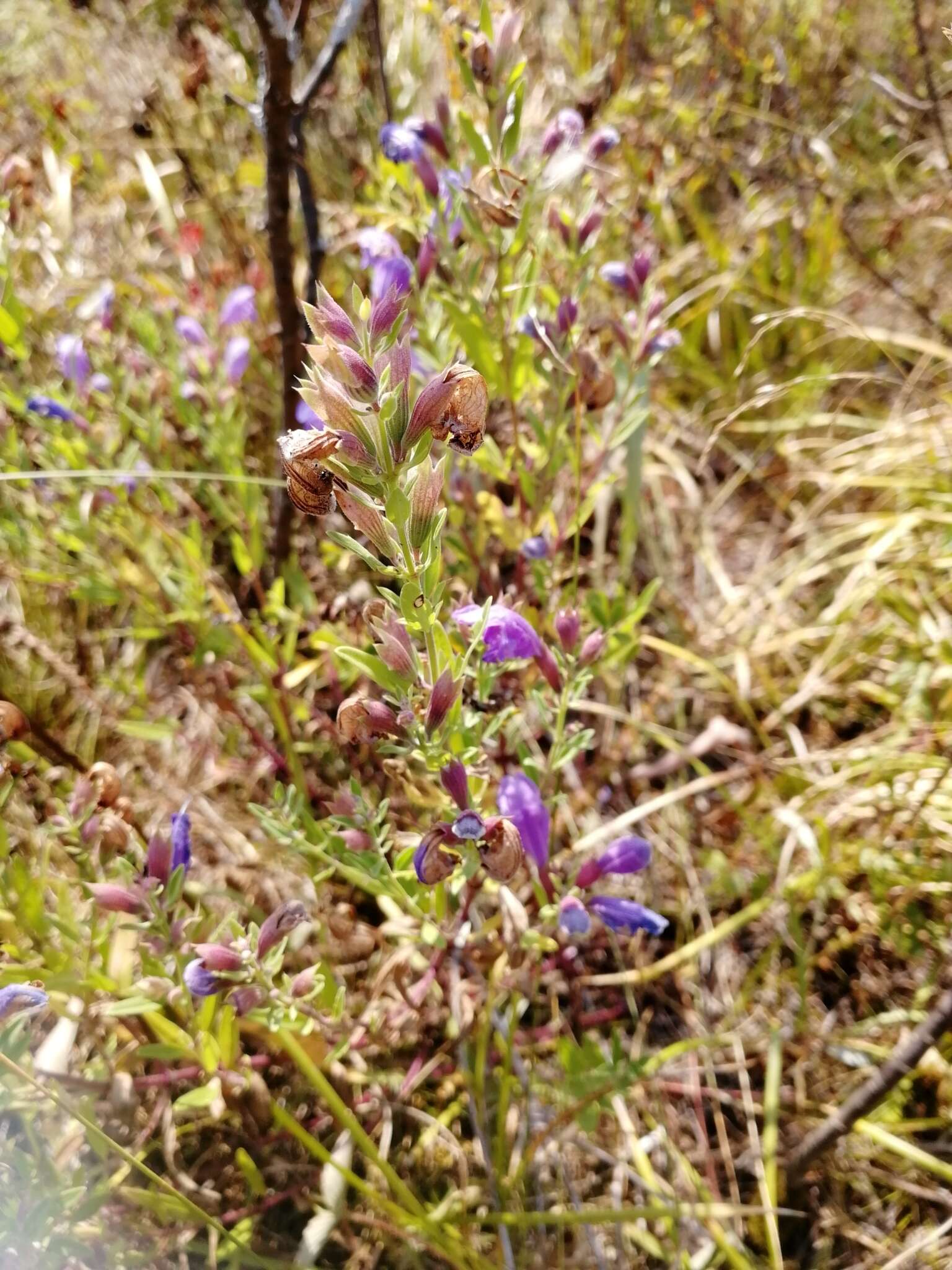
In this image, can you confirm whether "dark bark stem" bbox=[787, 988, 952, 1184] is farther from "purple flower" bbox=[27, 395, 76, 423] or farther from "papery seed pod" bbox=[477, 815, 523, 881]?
"purple flower" bbox=[27, 395, 76, 423]

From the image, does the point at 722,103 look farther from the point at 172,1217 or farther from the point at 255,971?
the point at 172,1217

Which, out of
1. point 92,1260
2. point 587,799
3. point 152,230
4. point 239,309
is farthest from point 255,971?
point 152,230

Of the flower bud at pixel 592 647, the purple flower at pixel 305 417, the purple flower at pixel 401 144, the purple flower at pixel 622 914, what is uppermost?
the purple flower at pixel 401 144

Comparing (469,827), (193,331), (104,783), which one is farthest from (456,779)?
(193,331)

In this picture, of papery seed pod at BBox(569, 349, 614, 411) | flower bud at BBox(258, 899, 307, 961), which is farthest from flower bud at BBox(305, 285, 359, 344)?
Answer: flower bud at BBox(258, 899, 307, 961)

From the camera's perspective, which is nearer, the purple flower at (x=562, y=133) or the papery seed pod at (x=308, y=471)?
the papery seed pod at (x=308, y=471)

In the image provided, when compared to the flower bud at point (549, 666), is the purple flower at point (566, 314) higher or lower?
higher

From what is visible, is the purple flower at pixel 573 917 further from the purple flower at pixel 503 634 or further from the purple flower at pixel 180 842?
the purple flower at pixel 180 842

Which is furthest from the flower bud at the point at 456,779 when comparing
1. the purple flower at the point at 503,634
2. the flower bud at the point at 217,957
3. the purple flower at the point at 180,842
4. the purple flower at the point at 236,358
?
the purple flower at the point at 236,358
